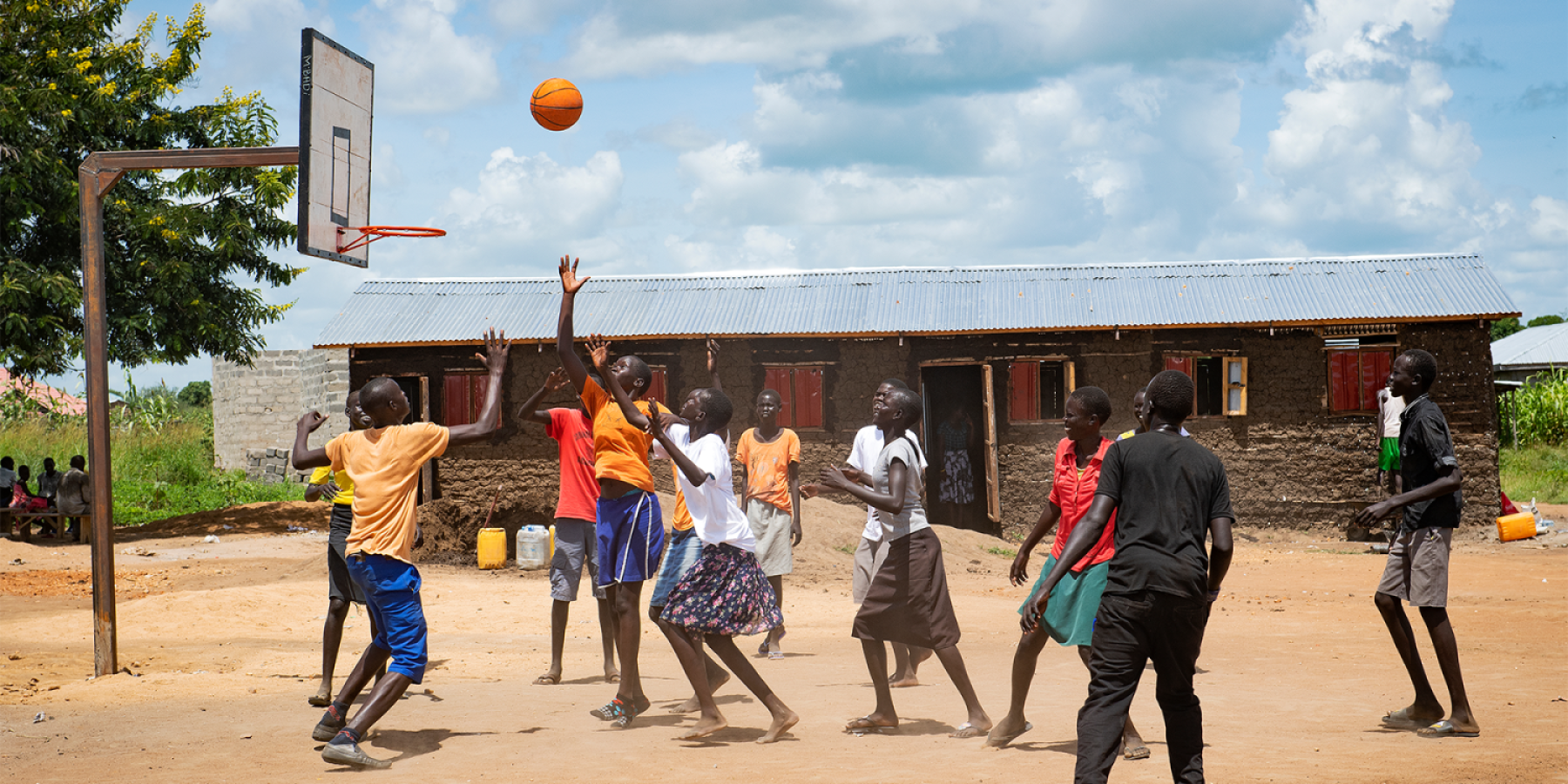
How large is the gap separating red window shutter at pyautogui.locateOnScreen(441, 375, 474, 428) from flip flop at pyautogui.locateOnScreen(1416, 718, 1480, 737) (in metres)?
12.5

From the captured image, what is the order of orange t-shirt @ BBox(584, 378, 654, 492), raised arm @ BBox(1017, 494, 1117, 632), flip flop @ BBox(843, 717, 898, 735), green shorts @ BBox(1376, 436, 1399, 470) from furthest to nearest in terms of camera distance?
green shorts @ BBox(1376, 436, 1399, 470) < orange t-shirt @ BBox(584, 378, 654, 492) < flip flop @ BBox(843, 717, 898, 735) < raised arm @ BBox(1017, 494, 1117, 632)

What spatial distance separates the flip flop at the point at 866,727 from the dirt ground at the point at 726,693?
69 millimetres

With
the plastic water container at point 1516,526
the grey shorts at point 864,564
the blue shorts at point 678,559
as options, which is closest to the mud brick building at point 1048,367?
the plastic water container at point 1516,526

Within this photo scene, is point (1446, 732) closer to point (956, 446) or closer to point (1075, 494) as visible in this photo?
point (1075, 494)

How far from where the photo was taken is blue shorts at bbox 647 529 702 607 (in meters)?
5.44

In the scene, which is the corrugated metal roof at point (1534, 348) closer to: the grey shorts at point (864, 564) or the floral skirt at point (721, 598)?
the grey shorts at point (864, 564)

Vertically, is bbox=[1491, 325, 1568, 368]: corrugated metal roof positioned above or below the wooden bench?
above

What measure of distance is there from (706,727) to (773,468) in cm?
296

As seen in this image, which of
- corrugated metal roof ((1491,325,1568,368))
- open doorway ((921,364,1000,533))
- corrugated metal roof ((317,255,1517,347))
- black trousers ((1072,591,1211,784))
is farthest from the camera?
corrugated metal roof ((1491,325,1568,368))

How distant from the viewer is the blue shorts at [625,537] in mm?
5766

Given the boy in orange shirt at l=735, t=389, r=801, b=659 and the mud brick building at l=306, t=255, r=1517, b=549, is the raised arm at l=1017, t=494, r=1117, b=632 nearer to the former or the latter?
the boy in orange shirt at l=735, t=389, r=801, b=659

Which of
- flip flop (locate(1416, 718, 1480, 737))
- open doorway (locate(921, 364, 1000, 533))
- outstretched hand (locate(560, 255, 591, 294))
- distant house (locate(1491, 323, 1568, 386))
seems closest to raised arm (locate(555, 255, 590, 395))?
outstretched hand (locate(560, 255, 591, 294))

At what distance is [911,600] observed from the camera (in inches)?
210

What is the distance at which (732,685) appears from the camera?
22.2 ft
